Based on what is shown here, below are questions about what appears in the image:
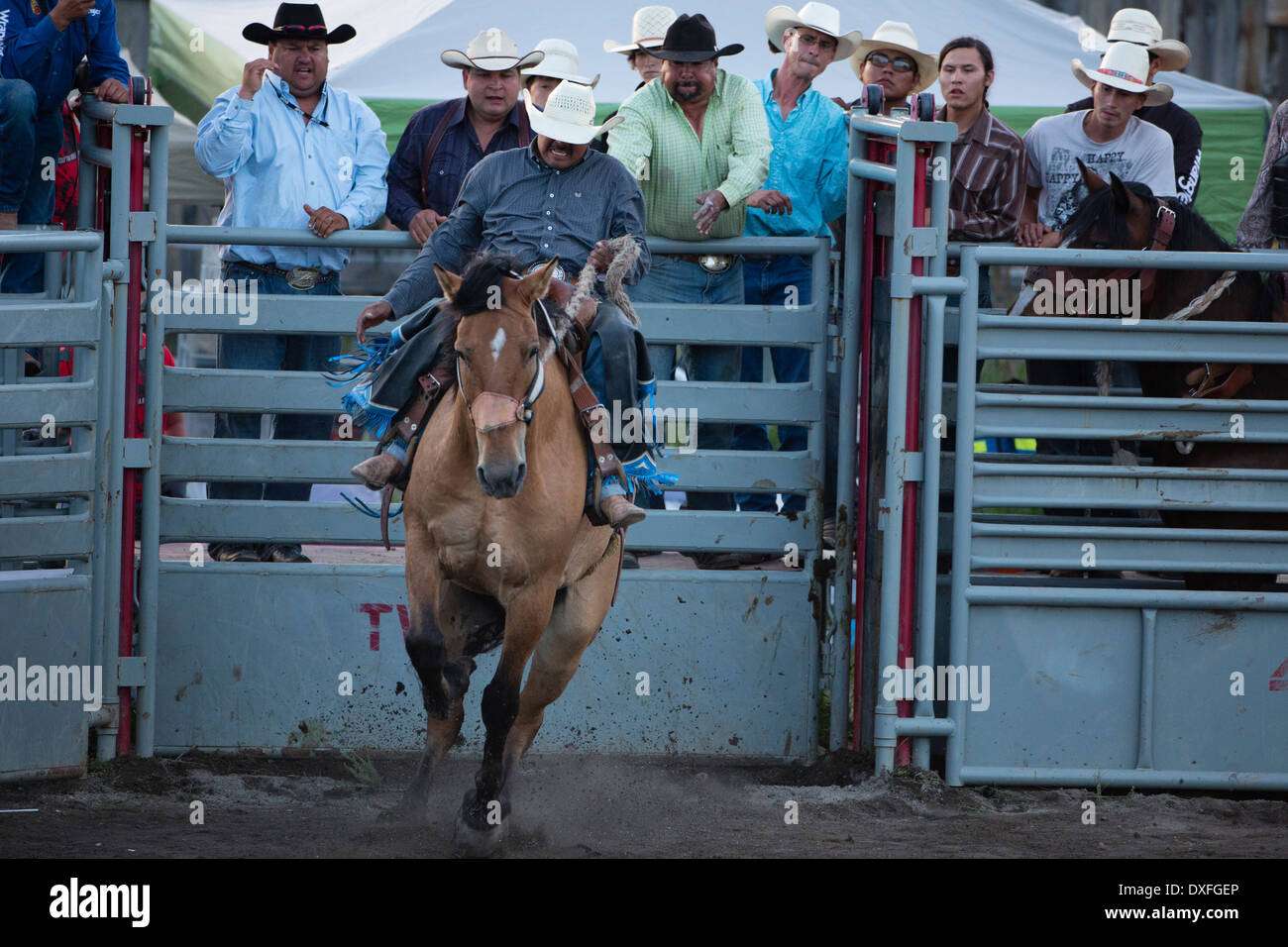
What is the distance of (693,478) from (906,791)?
1709 millimetres

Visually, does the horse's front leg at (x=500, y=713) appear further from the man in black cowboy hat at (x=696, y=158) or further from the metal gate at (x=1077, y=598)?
the man in black cowboy hat at (x=696, y=158)

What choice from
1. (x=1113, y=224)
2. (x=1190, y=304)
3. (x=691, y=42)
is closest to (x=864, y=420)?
(x=1113, y=224)

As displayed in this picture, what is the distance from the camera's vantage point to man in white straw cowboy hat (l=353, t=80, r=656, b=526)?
20.5 ft

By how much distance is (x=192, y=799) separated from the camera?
637cm

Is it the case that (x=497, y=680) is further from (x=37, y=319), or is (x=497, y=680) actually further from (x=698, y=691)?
(x=37, y=319)

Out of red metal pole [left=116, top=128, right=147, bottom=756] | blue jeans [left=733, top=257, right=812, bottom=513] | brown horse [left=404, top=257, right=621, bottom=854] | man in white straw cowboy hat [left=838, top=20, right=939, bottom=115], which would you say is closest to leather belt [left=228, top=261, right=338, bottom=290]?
red metal pole [left=116, top=128, right=147, bottom=756]

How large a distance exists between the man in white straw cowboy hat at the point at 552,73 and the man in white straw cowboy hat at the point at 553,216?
1.00 feet

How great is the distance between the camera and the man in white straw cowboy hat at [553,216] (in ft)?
20.5

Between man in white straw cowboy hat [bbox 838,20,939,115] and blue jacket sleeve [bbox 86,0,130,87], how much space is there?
381 centimetres

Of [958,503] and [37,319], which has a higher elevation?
[37,319]

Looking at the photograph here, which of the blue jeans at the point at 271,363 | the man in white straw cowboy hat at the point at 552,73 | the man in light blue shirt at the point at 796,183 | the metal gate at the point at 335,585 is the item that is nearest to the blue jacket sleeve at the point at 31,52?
the metal gate at the point at 335,585

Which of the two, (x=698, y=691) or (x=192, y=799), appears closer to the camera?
(x=192, y=799)

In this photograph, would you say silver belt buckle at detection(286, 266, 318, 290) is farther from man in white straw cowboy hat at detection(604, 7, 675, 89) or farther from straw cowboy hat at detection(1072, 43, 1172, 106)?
straw cowboy hat at detection(1072, 43, 1172, 106)

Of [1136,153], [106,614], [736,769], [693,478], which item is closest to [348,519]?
[106,614]
